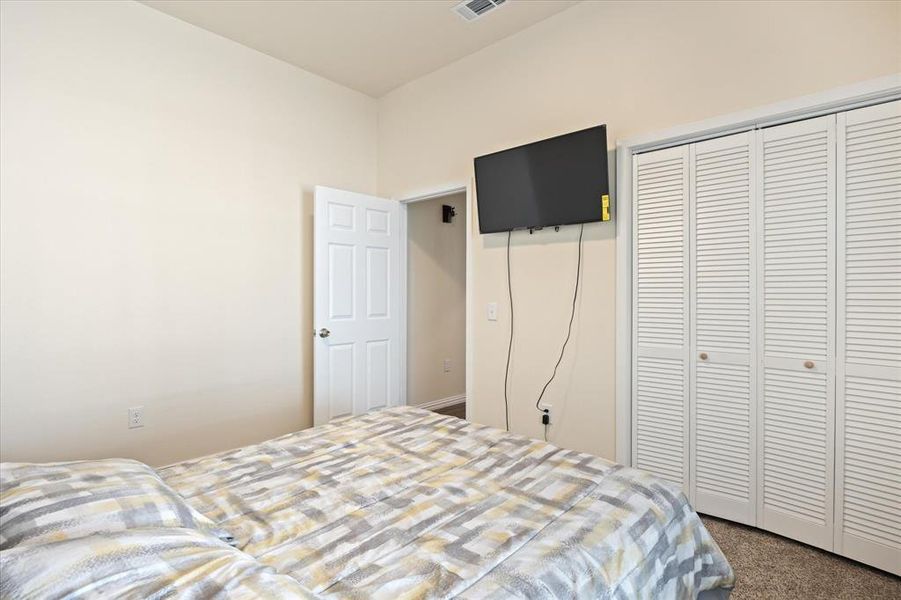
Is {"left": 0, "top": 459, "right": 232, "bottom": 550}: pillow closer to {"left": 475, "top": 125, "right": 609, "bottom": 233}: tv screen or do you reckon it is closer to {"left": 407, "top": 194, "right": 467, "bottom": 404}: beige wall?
{"left": 475, "top": 125, "right": 609, "bottom": 233}: tv screen

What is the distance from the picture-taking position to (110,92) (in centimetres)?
270

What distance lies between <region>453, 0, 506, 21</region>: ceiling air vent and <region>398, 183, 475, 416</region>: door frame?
1.10 metres

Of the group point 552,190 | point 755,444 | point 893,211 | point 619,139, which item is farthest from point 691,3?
point 755,444

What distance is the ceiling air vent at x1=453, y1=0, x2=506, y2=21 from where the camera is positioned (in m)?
2.77

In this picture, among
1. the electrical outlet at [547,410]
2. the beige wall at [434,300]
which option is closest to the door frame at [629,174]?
the electrical outlet at [547,410]

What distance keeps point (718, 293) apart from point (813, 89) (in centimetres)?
101

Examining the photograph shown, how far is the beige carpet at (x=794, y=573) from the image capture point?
178 cm

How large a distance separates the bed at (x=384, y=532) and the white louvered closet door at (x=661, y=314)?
3.65ft

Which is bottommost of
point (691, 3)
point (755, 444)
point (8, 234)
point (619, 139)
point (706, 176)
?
point (755, 444)

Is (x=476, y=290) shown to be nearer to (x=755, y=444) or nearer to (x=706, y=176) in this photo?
(x=706, y=176)

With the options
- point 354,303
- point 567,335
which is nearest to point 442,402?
point 354,303

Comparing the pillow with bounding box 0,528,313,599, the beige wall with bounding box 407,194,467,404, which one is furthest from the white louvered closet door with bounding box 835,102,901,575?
the beige wall with bounding box 407,194,467,404

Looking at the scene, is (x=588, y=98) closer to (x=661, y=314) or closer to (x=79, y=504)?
(x=661, y=314)

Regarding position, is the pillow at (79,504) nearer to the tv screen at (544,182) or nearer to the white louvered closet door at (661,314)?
the white louvered closet door at (661,314)
